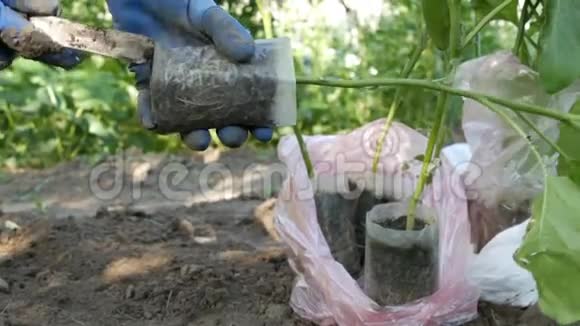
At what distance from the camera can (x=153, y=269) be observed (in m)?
1.70

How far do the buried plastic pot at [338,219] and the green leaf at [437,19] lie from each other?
357mm

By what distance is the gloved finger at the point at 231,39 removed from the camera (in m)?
1.06

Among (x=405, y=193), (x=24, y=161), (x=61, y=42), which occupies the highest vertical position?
(x=61, y=42)

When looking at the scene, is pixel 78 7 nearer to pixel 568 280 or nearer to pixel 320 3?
pixel 320 3

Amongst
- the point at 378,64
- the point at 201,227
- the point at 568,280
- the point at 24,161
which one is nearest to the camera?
the point at 568,280

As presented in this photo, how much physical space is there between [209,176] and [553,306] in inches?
65.0

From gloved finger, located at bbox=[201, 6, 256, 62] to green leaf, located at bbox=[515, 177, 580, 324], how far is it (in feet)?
1.27

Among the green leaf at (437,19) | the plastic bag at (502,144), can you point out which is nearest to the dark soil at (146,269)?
the plastic bag at (502,144)

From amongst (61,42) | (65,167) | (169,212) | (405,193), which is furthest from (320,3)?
(61,42)

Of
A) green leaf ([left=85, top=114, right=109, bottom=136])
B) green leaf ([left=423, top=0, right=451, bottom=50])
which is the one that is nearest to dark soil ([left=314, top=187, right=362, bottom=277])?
green leaf ([left=423, top=0, right=451, bottom=50])

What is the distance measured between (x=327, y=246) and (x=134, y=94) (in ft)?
5.47

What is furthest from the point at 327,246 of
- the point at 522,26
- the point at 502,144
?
the point at 522,26

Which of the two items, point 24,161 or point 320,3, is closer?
point 24,161

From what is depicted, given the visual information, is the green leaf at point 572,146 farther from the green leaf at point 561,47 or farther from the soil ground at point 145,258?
the soil ground at point 145,258
